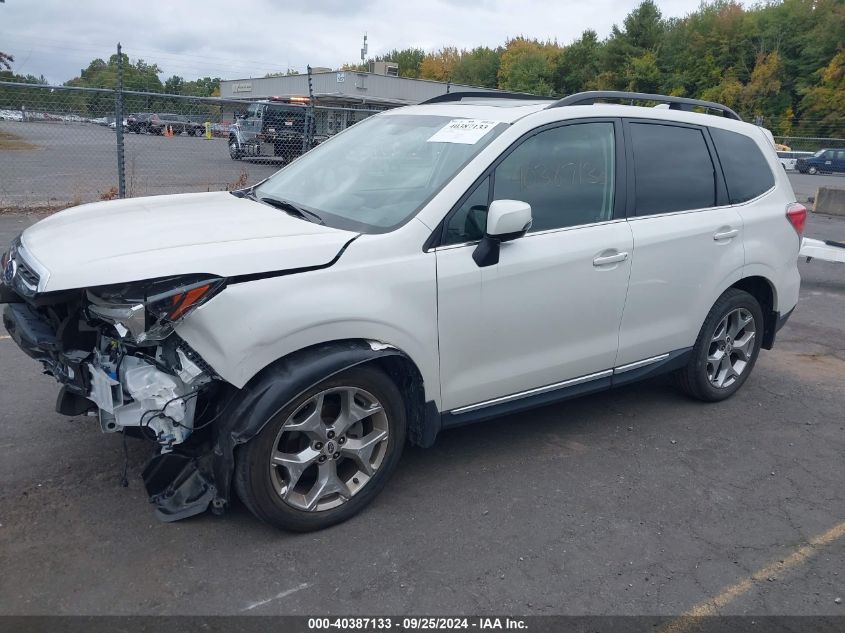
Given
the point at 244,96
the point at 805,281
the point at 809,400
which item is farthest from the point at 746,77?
the point at 809,400

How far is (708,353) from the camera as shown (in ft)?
15.7

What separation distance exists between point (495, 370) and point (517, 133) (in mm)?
1207

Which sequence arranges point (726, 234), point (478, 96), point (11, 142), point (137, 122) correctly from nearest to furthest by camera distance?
point (726, 234)
point (478, 96)
point (137, 122)
point (11, 142)

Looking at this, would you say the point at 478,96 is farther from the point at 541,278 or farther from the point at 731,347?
the point at 731,347

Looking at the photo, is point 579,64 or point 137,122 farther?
point 579,64

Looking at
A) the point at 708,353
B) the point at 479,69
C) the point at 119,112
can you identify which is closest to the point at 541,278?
the point at 708,353

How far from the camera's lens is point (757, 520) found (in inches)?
139

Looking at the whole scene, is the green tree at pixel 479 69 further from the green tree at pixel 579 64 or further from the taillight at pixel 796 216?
the taillight at pixel 796 216

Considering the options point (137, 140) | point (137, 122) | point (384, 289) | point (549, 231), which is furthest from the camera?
point (137, 122)

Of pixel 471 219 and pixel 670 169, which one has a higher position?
pixel 670 169

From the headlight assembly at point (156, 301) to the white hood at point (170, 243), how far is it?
1.8 inches

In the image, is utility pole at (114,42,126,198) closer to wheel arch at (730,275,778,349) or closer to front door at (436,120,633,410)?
front door at (436,120,633,410)

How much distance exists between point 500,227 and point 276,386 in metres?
1.25

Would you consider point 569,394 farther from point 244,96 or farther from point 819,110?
point 819,110
